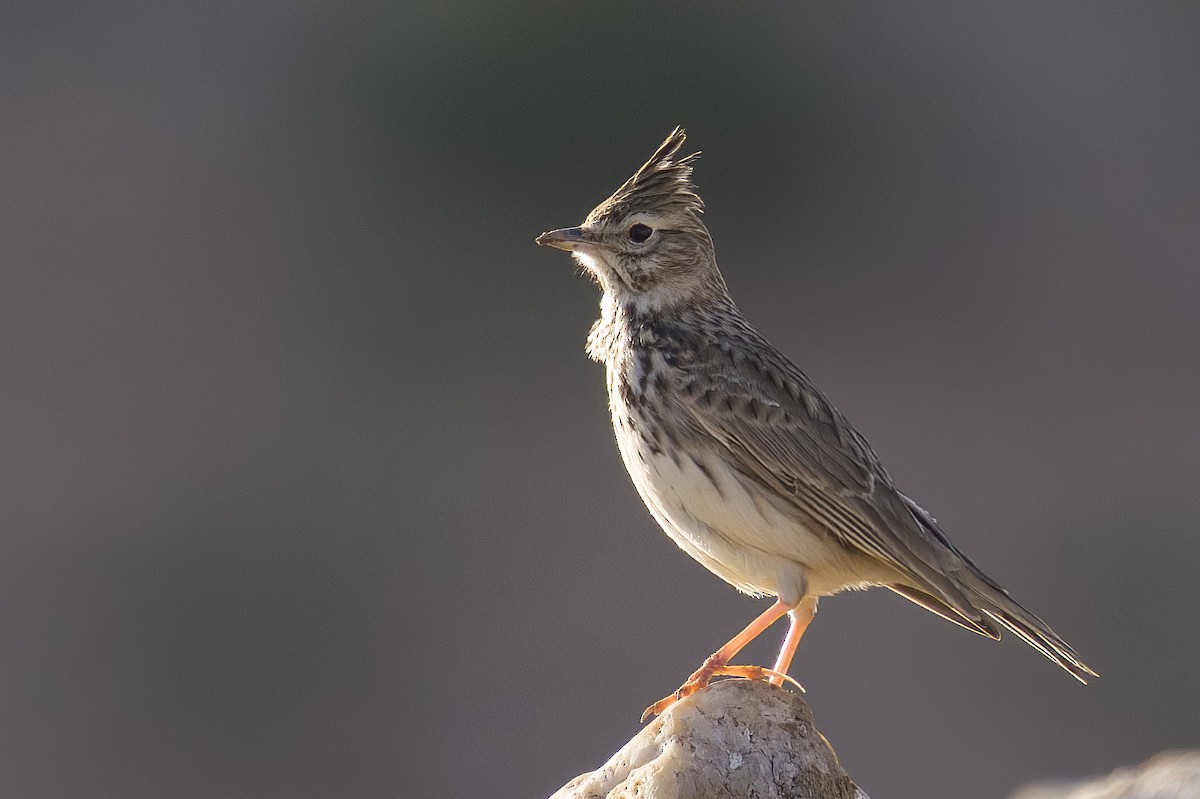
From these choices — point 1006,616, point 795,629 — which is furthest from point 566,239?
point 1006,616

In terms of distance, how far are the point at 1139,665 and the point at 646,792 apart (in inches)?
467

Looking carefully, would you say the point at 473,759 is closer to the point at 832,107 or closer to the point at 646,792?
the point at 646,792

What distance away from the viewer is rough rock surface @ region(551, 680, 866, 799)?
6.44 meters

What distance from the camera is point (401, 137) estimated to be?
27203 millimetres

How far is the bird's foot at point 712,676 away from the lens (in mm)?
6969

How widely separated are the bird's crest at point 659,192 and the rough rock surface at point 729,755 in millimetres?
2177

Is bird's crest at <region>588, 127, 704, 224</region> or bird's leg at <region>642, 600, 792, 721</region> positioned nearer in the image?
bird's leg at <region>642, 600, 792, 721</region>

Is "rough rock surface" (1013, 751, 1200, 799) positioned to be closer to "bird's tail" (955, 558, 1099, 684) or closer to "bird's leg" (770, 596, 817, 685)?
"bird's tail" (955, 558, 1099, 684)

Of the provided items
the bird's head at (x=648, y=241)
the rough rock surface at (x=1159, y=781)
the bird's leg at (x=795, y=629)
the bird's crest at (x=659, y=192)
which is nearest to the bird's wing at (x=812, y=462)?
the bird's leg at (x=795, y=629)

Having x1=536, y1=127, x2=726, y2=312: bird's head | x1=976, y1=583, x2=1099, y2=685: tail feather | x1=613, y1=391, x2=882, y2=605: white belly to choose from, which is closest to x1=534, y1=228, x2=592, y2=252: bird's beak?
x1=536, y1=127, x2=726, y2=312: bird's head

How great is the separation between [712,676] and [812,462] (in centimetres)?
96

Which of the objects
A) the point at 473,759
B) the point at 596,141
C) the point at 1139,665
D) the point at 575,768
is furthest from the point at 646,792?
the point at 596,141

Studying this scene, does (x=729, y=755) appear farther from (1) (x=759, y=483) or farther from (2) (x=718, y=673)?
(1) (x=759, y=483)

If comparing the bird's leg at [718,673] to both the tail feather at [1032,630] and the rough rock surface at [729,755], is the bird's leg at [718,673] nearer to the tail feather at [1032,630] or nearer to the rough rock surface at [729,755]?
the rough rock surface at [729,755]
